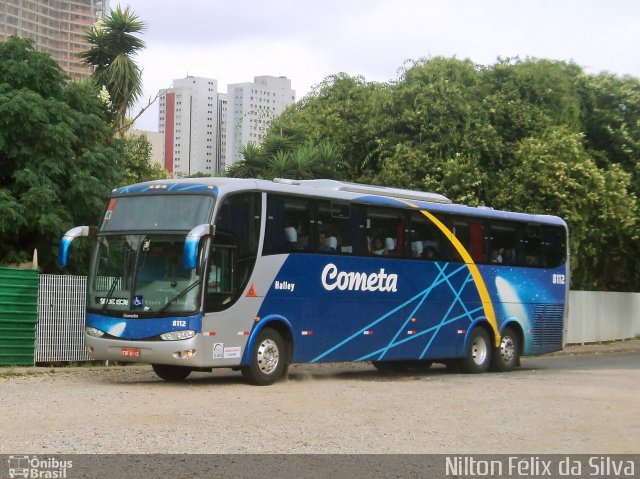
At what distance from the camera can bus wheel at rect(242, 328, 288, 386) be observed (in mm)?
16953

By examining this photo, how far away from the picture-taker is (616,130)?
34250 mm

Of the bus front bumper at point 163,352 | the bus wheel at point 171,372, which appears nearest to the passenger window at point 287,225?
the bus front bumper at point 163,352

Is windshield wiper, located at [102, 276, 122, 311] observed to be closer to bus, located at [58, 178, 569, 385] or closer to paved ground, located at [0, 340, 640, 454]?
bus, located at [58, 178, 569, 385]

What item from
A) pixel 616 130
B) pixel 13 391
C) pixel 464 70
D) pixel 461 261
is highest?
pixel 464 70

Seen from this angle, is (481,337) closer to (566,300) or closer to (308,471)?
(566,300)

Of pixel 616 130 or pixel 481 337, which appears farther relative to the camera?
pixel 616 130

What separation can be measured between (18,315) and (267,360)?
17.7 feet

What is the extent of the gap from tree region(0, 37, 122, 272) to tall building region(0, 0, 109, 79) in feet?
512

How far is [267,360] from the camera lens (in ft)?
56.5

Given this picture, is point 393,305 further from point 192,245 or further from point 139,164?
point 139,164

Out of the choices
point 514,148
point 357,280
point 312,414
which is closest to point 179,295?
point 312,414

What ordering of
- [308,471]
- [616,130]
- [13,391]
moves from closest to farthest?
[308,471] → [13,391] → [616,130]

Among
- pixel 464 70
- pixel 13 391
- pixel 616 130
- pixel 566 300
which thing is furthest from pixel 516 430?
pixel 464 70

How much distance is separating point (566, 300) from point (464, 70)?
638 inches
